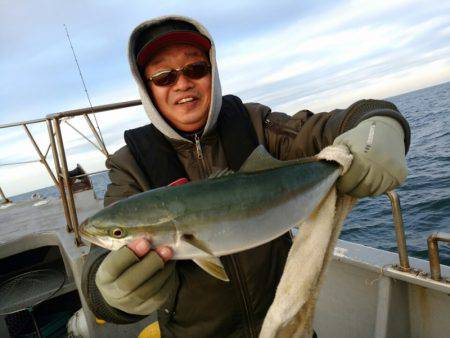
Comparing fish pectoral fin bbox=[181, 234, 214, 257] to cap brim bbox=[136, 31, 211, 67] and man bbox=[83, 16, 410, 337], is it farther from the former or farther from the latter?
cap brim bbox=[136, 31, 211, 67]

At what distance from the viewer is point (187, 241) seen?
93.3 inches

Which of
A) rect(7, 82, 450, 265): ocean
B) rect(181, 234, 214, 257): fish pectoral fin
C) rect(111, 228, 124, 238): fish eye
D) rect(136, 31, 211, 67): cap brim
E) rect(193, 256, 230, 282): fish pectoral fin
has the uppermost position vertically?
rect(136, 31, 211, 67): cap brim

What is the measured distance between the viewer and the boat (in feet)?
12.7

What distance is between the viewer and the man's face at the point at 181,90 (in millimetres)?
3234

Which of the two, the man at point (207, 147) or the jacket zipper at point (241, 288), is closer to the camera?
the man at point (207, 147)

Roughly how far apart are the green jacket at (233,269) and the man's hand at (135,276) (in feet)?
1.36

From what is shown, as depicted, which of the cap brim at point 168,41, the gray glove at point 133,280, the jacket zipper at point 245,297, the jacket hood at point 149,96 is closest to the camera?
the gray glove at point 133,280

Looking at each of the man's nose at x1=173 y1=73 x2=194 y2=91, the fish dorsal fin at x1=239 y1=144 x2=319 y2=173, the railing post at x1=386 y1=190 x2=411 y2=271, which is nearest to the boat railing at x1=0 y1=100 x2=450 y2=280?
the railing post at x1=386 y1=190 x2=411 y2=271

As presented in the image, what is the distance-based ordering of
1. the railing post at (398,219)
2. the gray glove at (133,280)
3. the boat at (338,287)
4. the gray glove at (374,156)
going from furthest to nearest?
the boat at (338,287) < the railing post at (398,219) < the gray glove at (374,156) < the gray glove at (133,280)

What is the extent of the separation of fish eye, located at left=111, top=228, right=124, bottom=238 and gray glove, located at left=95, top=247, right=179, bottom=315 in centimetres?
12

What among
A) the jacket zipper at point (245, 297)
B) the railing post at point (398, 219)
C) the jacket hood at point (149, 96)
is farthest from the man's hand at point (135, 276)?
the railing post at point (398, 219)

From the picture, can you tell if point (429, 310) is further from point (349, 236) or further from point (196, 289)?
point (349, 236)

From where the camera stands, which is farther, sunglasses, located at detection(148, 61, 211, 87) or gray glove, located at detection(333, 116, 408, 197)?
sunglasses, located at detection(148, 61, 211, 87)

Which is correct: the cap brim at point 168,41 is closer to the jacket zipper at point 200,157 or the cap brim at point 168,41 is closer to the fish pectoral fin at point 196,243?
the jacket zipper at point 200,157
